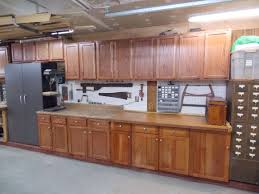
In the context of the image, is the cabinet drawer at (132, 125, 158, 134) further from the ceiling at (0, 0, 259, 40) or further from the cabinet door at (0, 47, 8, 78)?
the cabinet door at (0, 47, 8, 78)

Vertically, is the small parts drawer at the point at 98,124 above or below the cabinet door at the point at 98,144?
above

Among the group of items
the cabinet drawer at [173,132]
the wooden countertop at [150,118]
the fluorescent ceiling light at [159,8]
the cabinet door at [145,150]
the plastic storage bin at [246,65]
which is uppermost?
the fluorescent ceiling light at [159,8]

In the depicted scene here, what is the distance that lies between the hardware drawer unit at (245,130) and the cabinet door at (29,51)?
3945 millimetres

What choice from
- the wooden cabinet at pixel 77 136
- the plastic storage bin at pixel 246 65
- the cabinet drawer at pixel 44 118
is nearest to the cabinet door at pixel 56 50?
the cabinet drawer at pixel 44 118

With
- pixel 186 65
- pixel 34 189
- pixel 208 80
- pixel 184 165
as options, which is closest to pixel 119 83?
pixel 186 65

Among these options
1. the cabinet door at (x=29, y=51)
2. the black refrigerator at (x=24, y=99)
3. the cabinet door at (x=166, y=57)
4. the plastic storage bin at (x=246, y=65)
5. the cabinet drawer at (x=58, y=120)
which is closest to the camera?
the plastic storage bin at (x=246, y=65)

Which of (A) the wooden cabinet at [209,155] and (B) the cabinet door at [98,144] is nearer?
(A) the wooden cabinet at [209,155]

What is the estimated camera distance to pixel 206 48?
3.17 meters

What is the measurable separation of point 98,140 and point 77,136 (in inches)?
18.1

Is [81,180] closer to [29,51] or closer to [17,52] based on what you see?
[29,51]

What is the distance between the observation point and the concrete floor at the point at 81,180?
288cm

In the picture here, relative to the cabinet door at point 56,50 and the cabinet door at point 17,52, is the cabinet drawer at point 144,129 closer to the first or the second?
the cabinet door at point 56,50

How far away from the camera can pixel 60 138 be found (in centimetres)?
399

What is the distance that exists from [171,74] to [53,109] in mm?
2512
